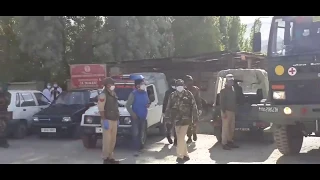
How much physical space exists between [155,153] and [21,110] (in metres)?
5.03

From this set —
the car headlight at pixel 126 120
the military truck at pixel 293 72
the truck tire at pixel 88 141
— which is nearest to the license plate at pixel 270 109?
the military truck at pixel 293 72

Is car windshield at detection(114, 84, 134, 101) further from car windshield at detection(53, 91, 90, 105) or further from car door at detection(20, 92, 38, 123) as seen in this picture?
car door at detection(20, 92, 38, 123)

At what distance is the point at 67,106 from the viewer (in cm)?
1297

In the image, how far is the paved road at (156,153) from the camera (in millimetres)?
9297

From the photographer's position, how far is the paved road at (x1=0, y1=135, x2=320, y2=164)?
366 inches

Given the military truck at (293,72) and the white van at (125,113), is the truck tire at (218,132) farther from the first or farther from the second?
the military truck at (293,72)

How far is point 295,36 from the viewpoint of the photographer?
27.7 feet

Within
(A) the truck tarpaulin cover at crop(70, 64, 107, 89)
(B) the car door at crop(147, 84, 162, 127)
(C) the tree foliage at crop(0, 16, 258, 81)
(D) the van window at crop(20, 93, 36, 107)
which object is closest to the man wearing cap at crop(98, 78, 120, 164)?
(B) the car door at crop(147, 84, 162, 127)

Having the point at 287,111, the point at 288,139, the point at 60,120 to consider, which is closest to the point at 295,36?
the point at 287,111

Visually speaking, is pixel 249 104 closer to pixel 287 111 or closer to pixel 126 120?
pixel 126 120

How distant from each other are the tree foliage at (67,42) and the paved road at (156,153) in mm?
10166
